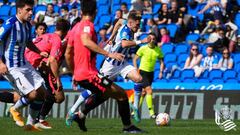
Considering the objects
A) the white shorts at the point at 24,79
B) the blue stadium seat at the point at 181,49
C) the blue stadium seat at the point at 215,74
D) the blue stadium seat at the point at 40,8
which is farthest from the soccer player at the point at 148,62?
the blue stadium seat at the point at 40,8

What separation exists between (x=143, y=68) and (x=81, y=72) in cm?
849

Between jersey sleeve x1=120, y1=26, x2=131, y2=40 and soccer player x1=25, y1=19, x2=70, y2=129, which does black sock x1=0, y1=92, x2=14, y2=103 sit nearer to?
soccer player x1=25, y1=19, x2=70, y2=129

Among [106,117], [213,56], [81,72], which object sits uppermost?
[81,72]

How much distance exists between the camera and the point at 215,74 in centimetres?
2281

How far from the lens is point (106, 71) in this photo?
16.7m

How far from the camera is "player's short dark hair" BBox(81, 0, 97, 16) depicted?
40.9 ft

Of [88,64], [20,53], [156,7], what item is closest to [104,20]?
[156,7]

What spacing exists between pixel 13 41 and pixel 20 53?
0.25 metres

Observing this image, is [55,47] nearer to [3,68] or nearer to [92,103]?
[92,103]

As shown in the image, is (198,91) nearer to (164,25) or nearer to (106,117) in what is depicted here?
(106,117)

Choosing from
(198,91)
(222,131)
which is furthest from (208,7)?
(222,131)

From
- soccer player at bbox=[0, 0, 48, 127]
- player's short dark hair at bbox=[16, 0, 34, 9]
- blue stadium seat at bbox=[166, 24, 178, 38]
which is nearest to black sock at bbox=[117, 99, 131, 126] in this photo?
soccer player at bbox=[0, 0, 48, 127]

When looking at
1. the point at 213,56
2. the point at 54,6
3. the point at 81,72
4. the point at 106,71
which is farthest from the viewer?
the point at 54,6

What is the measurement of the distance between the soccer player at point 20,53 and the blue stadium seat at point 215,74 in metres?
10.2
